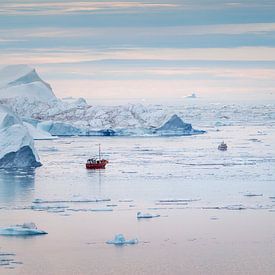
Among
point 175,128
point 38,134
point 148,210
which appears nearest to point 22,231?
point 148,210

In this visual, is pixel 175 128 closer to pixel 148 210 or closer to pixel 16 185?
pixel 16 185

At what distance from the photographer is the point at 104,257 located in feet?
49.9

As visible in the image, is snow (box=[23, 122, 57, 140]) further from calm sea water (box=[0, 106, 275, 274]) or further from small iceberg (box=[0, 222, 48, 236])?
small iceberg (box=[0, 222, 48, 236])

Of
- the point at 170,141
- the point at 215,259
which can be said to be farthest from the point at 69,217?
the point at 170,141

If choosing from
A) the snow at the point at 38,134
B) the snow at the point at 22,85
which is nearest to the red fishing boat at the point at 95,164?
the snow at the point at 38,134

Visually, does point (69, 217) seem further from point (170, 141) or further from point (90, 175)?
point (170, 141)

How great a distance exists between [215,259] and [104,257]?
1708 mm

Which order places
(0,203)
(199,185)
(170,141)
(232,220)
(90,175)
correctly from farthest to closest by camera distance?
1. (170,141)
2. (90,175)
3. (199,185)
4. (0,203)
5. (232,220)

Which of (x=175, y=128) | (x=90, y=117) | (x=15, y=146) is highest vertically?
(x=90, y=117)

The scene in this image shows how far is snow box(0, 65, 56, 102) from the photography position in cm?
4157

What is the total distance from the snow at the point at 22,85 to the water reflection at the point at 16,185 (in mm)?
15368

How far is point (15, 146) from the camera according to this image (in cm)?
2559

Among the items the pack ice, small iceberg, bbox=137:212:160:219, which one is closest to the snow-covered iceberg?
small iceberg, bbox=137:212:160:219

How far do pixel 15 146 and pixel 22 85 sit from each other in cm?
1731
